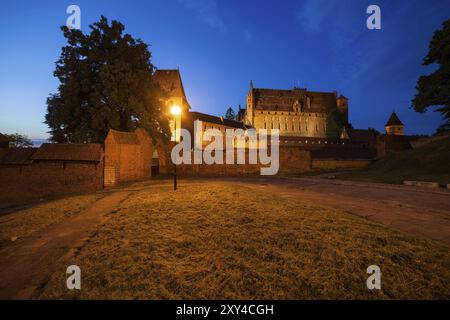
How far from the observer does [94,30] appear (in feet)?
74.6

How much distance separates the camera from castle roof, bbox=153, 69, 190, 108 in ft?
164

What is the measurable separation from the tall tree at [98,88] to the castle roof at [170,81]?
25744 mm

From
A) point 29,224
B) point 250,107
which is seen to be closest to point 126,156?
point 29,224

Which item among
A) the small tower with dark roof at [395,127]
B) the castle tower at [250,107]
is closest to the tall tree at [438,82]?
the small tower with dark roof at [395,127]

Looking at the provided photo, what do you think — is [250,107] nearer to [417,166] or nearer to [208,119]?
[208,119]

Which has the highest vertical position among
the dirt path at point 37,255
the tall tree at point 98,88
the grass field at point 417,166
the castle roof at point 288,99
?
the castle roof at point 288,99

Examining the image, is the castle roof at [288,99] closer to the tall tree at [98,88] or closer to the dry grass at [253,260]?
the tall tree at [98,88]

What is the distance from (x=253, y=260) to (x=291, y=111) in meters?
87.8

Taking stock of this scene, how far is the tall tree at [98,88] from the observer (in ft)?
68.5

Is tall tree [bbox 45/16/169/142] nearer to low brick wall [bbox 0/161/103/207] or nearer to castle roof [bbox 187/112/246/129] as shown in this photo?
low brick wall [bbox 0/161/103/207]

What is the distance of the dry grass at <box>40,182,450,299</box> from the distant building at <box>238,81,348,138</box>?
78605mm

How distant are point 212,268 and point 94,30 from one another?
27.1m
